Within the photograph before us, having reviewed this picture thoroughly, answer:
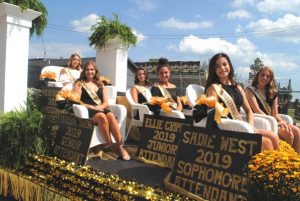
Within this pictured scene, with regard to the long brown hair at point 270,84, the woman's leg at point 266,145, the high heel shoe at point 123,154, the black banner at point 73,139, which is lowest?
Result: the high heel shoe at point 123,154

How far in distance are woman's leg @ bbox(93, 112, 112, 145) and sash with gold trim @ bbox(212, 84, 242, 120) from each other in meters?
1.48

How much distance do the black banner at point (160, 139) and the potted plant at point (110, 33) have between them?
12.3 ft

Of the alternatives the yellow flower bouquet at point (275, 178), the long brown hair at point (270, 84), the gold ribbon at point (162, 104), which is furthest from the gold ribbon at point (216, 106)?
the long brown hair at point (270, 84)

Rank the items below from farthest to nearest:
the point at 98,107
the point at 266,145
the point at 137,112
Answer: the point at 137,112, the point at 98,107, the point at 266,145

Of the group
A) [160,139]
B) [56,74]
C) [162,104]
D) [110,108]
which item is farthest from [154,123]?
[56,74]

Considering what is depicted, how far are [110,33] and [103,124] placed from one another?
3.55 metres

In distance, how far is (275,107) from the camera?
4.64m

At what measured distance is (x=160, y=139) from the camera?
13.7ft

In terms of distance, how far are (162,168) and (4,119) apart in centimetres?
187

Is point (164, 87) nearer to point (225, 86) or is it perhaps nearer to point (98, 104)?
point (98, 104)

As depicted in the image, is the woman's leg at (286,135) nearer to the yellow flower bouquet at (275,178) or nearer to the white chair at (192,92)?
the white chair at (192,92)

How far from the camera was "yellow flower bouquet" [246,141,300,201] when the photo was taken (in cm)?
205

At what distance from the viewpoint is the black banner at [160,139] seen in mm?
4020

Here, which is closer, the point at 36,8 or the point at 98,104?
the point at 98,104
